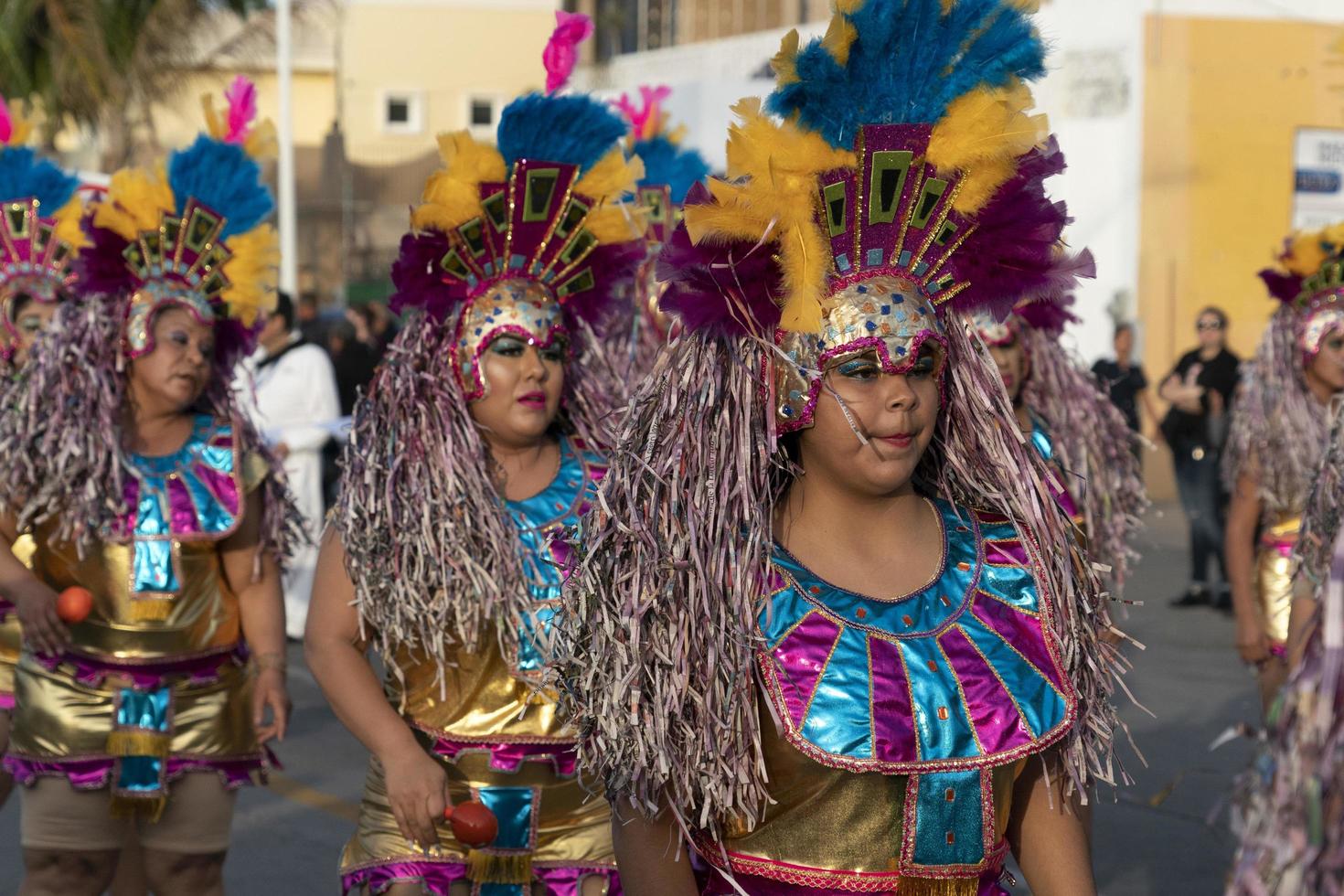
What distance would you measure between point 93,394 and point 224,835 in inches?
52.0

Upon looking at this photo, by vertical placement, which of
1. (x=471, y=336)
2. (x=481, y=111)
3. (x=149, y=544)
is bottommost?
(x=149, y=544)

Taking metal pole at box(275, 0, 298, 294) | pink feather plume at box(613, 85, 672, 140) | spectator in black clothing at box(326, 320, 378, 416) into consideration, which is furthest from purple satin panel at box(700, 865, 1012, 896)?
metal pole at box(275, 0, 298, 294)

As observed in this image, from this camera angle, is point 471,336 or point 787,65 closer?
point 787,65

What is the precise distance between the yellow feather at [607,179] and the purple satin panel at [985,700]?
208 cm

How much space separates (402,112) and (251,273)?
29.5m

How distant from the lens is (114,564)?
4.96m

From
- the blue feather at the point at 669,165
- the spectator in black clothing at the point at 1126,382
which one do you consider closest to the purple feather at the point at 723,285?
the blue feather at the point at 669,165

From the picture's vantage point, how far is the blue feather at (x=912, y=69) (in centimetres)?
287

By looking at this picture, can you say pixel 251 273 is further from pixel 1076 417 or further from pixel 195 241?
pixel 1076 417

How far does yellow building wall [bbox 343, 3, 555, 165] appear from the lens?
33.3 meters

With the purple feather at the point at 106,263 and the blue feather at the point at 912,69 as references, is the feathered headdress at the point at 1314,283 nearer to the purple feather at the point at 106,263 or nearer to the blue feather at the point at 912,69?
the blue feather at the point at 912,69

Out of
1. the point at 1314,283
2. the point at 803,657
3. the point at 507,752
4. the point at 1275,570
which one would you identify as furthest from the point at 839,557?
the point at 1314,283

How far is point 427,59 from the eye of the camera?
33656 millimetres

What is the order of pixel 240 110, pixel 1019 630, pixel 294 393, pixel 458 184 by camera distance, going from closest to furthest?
pixel 1019 630 < pixel 458 184 < pixel 240 110 < pixel 294 393
